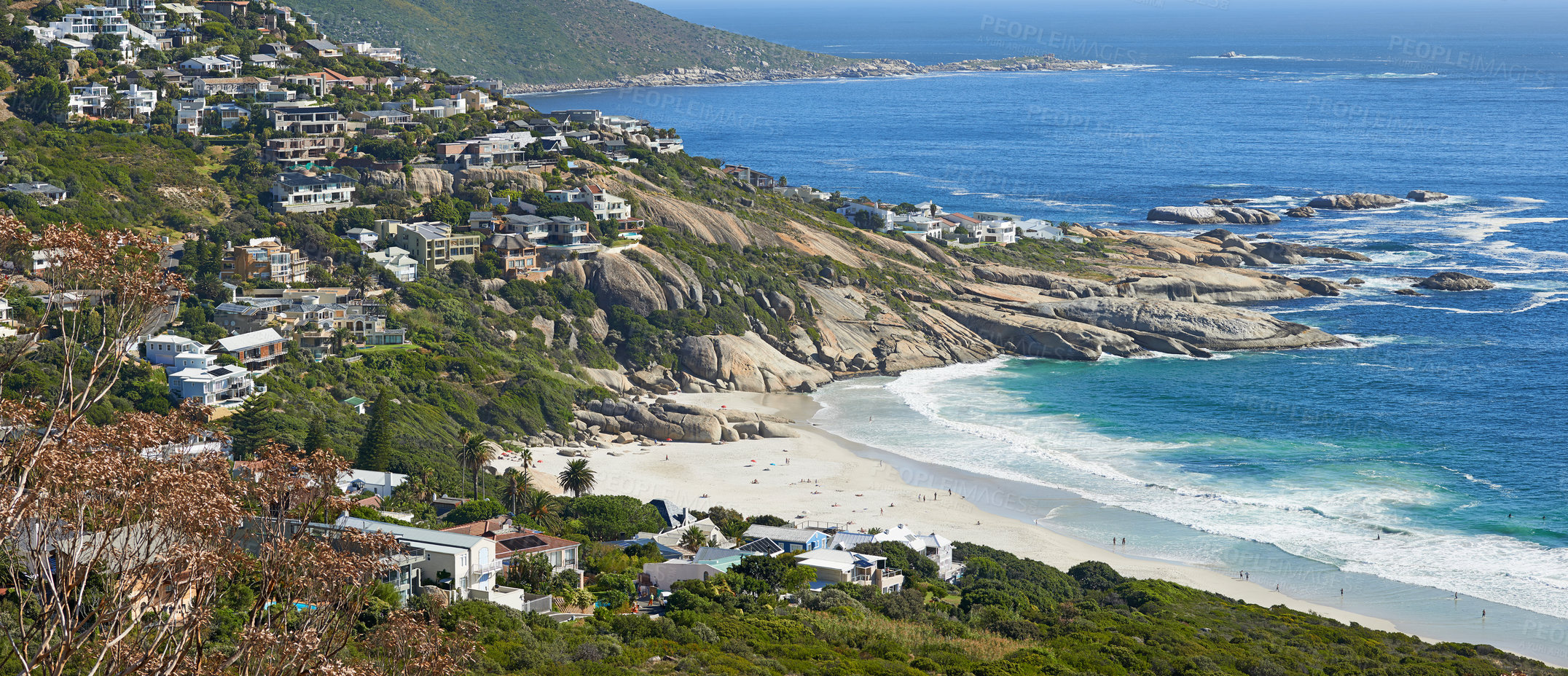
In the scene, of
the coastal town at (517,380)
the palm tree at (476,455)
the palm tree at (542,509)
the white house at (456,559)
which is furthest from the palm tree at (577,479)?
the white house at (456,559)

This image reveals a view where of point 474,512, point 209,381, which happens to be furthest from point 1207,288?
point 209,381

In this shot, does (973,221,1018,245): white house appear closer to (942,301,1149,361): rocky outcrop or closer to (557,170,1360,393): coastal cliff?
(557,170,1360,393): coastal cliff

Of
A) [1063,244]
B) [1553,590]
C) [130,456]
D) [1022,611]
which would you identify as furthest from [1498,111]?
[130,456]

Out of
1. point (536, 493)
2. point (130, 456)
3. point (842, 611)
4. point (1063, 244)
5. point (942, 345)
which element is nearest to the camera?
point (130, 456)

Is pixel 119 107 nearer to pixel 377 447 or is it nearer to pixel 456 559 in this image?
pixel 377 447

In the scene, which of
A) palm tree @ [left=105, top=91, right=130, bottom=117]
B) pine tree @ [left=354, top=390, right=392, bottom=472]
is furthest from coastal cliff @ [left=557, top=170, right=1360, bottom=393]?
palm tree @ [left=105, top=91, right=130, bottom=117]

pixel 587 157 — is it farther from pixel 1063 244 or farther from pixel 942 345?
pixel 1063 244
